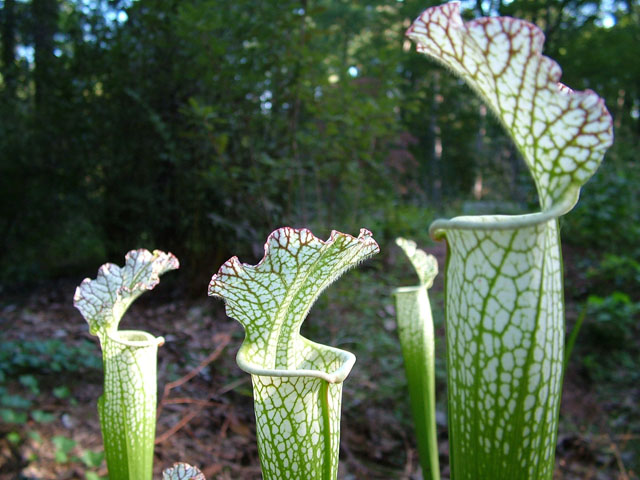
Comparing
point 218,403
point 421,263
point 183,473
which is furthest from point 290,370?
Answer: point 218,403

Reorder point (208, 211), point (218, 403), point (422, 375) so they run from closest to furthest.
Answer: point (422, 375) → point (218, 403) → point (208, 211)

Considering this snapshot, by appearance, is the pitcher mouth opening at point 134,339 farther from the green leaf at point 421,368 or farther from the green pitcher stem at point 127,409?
the green leaf at point 421,368

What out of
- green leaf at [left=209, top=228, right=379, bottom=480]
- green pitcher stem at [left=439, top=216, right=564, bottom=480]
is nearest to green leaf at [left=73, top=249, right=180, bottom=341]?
green leaf at [left=209, top=228, right=379, bottom=480]

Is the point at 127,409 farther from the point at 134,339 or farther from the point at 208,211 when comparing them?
the point at 208,211

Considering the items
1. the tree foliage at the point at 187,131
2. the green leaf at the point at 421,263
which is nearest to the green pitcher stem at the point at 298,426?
the green leaf at the point at 421,263

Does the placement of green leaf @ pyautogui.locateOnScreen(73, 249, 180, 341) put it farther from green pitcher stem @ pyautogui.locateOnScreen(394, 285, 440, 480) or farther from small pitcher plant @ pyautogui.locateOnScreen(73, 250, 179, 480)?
green pitcher stem @ pyautogui.locateOnScreen(394, 285, 440, 480)
